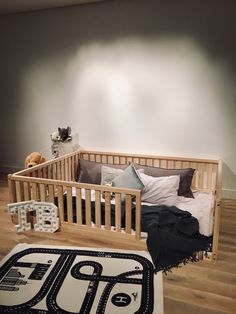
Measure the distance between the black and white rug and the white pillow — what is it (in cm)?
84

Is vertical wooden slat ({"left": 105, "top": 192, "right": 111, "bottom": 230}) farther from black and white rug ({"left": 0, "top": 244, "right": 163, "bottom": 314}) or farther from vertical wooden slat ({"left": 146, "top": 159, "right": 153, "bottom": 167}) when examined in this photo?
vertical wooden slat ({"left": 146, "top": 159, "right": 153, "bottom": 167})

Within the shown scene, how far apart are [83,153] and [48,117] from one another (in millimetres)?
860

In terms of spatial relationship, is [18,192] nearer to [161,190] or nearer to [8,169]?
[161,190]

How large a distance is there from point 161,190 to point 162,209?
0.38 metres

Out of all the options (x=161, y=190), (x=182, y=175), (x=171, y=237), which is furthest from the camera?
(x=182, y=175)

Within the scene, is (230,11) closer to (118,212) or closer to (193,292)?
(118,212)

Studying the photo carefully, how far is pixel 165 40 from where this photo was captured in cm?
346

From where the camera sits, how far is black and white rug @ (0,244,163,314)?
1.75m

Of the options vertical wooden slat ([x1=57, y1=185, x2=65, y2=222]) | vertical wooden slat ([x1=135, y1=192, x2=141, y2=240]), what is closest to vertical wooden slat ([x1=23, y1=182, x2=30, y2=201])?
vertical wooden slat ([x1=57, y1=185, x2=65, y2=222])

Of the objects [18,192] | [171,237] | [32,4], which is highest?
[32,4]

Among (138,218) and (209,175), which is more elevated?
(209,175)

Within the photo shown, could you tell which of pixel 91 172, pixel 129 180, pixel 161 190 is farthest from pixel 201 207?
pixel 91 172

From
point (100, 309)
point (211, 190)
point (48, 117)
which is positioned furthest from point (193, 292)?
point (48, 117)

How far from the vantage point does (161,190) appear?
3.06m
